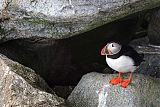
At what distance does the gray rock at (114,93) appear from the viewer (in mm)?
4929

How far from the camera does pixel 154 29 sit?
21.4 feet

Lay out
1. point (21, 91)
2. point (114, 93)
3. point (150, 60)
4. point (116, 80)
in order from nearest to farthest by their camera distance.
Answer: point (21, 91)
point (114, 93)
point (116, 80)
point (150, 60)

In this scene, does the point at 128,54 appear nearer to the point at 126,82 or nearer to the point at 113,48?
the point at 113,48

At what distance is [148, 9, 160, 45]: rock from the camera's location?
6441 mm

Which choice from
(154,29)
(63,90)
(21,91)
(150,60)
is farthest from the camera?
(63,90)

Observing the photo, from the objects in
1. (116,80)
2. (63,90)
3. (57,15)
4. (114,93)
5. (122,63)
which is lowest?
(63,90)

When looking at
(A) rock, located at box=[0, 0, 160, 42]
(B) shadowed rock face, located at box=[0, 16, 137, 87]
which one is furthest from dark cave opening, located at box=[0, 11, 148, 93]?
Answer: (A) rock, located at box=[0, 0, 160, 42]

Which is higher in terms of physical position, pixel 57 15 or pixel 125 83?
pixel 57 15

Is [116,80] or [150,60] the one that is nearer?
[116,80]

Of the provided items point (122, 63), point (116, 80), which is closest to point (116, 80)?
point (116, 80)

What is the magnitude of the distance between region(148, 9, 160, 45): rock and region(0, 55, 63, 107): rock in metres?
2.49

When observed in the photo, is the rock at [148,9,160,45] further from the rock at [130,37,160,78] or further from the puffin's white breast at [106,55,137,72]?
the puffin's white breast at [106,55,137,72]

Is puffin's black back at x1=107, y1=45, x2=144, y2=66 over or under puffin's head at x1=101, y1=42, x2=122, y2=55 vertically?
under

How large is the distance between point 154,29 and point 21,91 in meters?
2.93
